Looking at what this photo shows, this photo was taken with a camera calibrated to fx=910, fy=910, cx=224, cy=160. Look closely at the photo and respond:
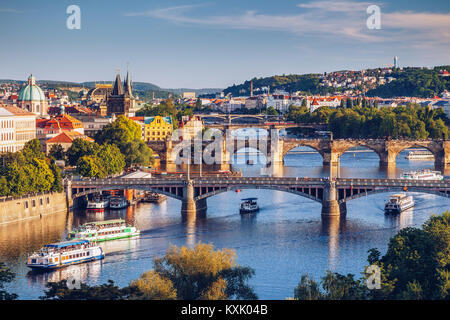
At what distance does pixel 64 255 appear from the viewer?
94.1ft

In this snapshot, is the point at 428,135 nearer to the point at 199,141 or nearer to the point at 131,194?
the point at 199,141

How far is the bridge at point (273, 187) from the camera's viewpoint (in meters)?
36.5

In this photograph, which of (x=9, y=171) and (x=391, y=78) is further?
(x=391, y=78)

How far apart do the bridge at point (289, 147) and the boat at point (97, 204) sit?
1937 centimetres

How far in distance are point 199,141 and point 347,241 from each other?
34.5 metres

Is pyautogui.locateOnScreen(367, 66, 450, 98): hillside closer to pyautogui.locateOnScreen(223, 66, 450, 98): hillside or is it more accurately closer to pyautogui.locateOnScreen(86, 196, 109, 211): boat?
pyautogui.locateOnScreen(223, 66, 450, 98): hillside

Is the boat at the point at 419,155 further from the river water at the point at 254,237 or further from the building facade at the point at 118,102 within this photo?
the building facade at the point at 118,102

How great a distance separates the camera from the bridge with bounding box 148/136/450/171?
61688mm

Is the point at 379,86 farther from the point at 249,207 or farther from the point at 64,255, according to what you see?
the point at 64,255

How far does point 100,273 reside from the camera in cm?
2727

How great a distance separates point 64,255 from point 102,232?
409cm
